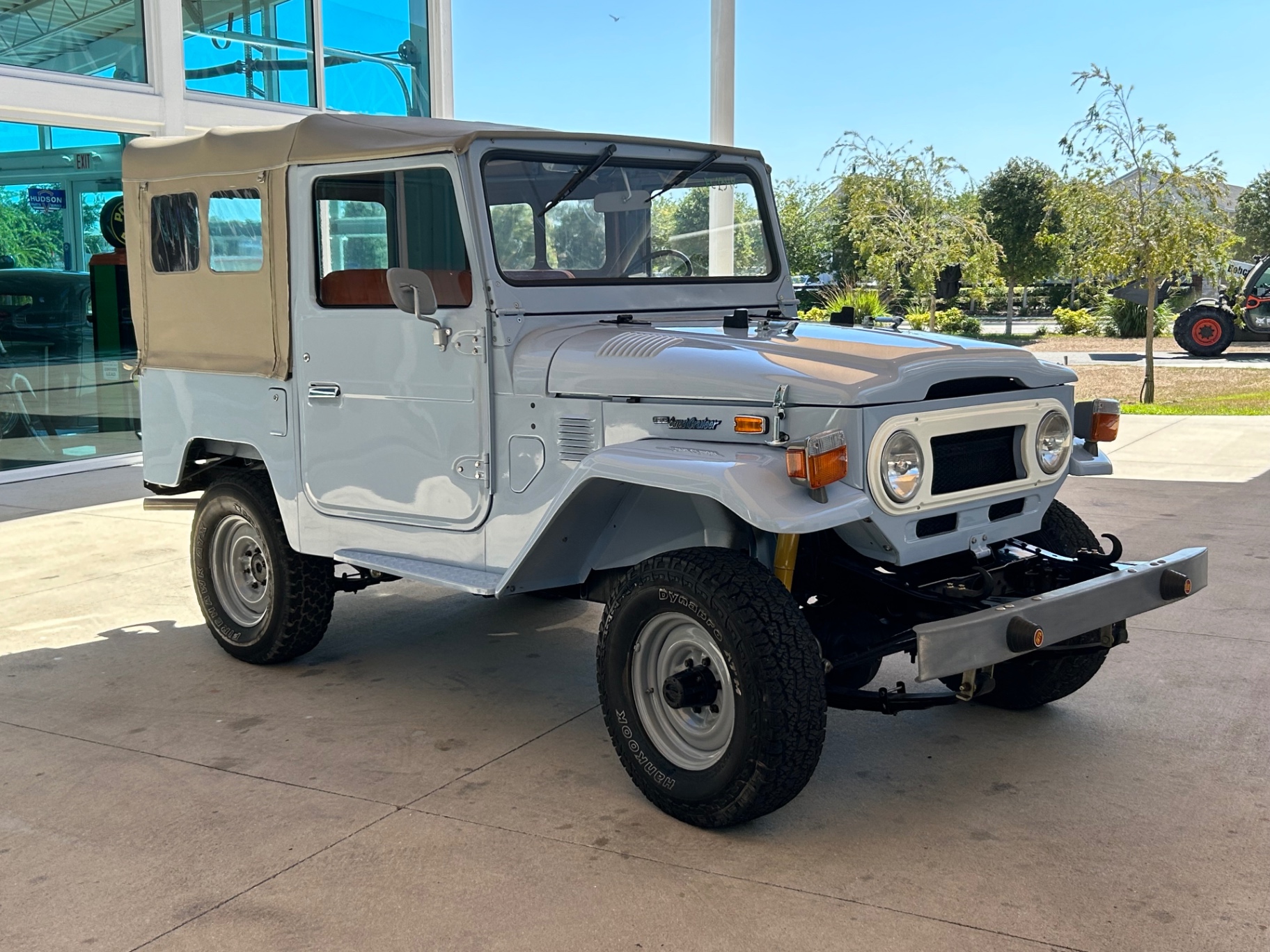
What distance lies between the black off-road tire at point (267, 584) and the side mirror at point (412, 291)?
1.36 metres

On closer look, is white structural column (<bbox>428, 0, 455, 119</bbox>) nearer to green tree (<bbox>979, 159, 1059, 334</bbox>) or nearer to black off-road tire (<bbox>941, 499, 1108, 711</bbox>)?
black off-road tire (<bbox>941, 499, 1108, 711</bbox>)

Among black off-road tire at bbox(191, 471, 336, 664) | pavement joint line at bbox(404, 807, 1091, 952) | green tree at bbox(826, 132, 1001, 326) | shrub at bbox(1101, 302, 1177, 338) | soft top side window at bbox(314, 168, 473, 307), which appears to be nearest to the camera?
pavement joint line at bbox(404, 807, 1091, 952)

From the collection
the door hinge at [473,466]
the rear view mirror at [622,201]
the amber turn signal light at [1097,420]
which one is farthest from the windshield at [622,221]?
the amber turn signal light at [1097,420]

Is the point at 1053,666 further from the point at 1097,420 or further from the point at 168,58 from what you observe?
the point at 168,58

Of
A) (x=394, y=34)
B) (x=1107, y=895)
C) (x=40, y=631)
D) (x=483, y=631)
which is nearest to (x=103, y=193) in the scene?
(x=394, y=34)

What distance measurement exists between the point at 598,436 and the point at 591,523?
12.4 inches

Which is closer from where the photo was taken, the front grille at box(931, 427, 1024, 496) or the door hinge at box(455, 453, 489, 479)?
the front grille at box(931, 427, 1024, 496)

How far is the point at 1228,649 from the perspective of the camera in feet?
17.0

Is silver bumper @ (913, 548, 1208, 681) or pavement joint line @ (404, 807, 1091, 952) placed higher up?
silver bumper @ (913, 548, 1208, 681)

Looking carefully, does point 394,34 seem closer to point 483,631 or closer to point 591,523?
point 483,631

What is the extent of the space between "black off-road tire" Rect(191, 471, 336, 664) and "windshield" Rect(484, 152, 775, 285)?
158 centimetres

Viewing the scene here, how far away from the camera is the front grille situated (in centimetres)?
371

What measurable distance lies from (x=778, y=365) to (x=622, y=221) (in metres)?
1.42

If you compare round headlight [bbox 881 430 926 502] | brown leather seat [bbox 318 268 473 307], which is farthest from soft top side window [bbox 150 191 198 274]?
round headlight [bbox 881 430 926 502]
